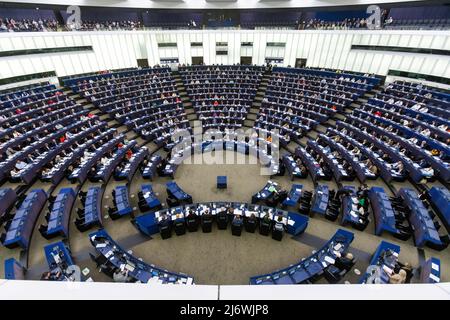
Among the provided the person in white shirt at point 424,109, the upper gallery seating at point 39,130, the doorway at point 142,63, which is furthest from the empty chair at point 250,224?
the doorway at point 142,63

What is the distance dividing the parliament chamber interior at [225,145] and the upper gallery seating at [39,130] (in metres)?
0.12

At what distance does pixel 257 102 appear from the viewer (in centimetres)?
2609

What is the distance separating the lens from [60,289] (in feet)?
6.77

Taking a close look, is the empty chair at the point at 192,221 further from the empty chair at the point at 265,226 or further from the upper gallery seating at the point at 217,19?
the upper gallery seating at the point at 217,19

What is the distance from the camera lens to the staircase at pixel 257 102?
23.5m

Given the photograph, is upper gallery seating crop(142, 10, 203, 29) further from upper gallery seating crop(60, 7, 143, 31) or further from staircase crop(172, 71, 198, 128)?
staircase crop(172, 71, 198, 128)

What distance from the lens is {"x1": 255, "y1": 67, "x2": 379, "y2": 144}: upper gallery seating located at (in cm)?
2086

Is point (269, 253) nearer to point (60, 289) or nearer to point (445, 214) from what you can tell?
point (445, 214)

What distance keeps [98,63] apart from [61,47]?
3730 mm

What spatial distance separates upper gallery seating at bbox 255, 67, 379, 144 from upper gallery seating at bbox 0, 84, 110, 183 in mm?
14425

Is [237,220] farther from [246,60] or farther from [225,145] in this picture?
[246,60]

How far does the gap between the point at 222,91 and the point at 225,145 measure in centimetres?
928

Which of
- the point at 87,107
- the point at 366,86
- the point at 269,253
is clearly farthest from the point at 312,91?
the point at 87,107

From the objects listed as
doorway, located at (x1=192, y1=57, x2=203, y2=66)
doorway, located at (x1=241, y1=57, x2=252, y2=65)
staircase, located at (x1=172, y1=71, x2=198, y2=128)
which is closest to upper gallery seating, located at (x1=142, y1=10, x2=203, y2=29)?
doorway, located at (x1=192, y1=57, x2=203, y2=66)
